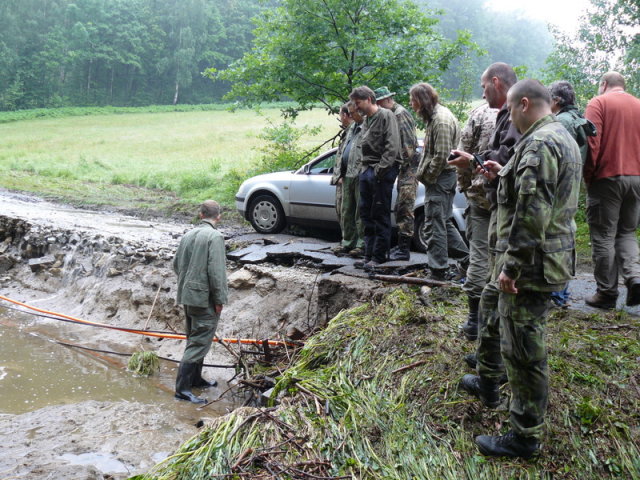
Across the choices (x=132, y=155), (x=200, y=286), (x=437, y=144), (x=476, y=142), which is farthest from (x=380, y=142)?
(x=132, y=155)

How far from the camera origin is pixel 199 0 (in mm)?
64750

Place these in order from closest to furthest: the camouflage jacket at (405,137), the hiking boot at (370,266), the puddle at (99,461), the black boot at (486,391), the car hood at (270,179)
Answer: the black boot at (486,391) → the puddle at (99,461) → the hiking boot at (370,266) → the camouflage jacket at (405,137) → the car hood at (270,179)

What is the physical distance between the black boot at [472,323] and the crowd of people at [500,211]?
11 millimetres

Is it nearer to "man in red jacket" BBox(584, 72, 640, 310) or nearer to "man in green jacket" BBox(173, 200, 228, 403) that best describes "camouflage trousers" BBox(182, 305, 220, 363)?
"man in green jacket" BBox(173, 200, 228, 403)

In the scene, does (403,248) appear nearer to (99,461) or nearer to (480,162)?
(480,162)

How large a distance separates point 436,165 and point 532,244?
2.63 meters

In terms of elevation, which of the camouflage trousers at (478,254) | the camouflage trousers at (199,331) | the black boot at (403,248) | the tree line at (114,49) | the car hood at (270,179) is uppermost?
the tree line at (114,49)

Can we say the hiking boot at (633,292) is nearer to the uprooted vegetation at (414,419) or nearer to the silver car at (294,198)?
the uprooted vegetation at (414,419)

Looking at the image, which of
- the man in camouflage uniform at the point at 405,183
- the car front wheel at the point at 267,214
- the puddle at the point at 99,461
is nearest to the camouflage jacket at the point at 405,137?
the man in camouflage uniform at the point at 405,183

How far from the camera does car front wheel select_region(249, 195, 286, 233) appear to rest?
32.6 ft

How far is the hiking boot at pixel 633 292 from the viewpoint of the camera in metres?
5.10

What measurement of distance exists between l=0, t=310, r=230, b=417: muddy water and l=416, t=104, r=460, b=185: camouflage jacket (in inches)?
130

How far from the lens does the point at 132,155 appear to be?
Result: 2988cm

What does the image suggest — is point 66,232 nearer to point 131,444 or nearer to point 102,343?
point 102,343
